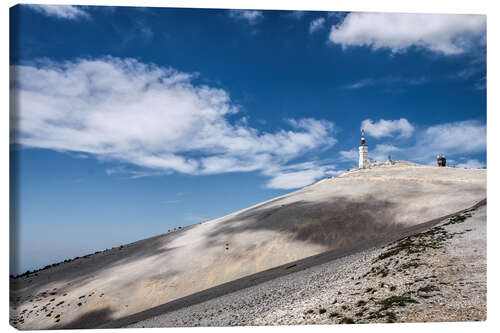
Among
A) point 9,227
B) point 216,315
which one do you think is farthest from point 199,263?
point 9,227

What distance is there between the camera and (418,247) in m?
10.1

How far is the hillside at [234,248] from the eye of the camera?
48.5 ft

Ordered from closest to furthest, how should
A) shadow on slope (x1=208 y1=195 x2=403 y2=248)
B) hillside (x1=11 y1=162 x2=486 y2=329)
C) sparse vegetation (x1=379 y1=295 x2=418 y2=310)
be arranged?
sparse vegetation (x1=379 y1=295 x2=418 y2=310) < hillside (x1=11 y1=162 x2=486 y2=329) < shadow on slope (x1=208 y1=195 x2=403 y2=248)

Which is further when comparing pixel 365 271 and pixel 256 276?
pixel 256 276

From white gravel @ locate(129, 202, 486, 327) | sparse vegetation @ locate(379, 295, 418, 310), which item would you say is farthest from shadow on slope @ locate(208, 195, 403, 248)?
sparse vegetation @ locate(379, 295, 418, 310)

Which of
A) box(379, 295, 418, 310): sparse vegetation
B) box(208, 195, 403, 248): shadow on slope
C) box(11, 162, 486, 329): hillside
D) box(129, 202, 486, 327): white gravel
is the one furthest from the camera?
box(208, 195, 403, 248): shadow on slope

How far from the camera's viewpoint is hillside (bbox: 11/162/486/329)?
14.8m

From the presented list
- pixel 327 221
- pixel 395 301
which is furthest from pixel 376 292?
pixel 327 221

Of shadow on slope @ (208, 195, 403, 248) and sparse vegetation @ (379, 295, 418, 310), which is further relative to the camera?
shadow on slope @ (208, 195, 403, 248)

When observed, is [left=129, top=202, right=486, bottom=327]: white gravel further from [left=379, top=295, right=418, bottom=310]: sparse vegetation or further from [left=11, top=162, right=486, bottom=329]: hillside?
[left=11, top=162, right=486, bottom=329]: hillside

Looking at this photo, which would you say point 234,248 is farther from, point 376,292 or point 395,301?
point 395,301

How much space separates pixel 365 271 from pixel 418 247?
1919 millimetres

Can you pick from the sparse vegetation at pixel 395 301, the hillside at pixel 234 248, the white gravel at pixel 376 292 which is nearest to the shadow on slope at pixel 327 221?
the hillside at pixel 234 248
